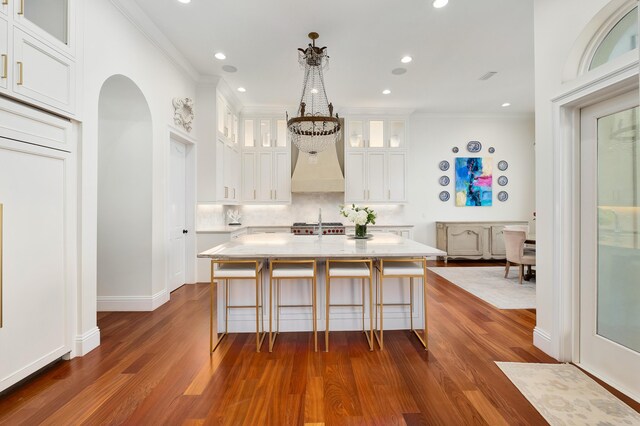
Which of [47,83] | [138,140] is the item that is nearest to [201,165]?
[138,140]

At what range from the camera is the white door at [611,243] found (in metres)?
1.83

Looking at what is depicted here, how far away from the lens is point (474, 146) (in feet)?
21.4

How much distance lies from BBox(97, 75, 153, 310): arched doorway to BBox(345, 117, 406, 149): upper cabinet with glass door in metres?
3.82

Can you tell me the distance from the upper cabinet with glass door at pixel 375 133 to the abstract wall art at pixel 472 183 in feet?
5.36

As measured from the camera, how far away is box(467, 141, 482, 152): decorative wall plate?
21.4 feet

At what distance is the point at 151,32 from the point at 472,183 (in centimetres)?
647

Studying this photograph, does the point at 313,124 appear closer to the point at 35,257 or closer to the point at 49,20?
the point at 49,20

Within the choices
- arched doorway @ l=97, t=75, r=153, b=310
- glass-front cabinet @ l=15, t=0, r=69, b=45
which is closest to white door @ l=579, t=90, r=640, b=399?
glass-front cabinet @ l=15, t=0, r=69, b=45

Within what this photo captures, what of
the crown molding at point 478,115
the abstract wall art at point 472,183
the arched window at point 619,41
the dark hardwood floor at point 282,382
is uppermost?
the crown molding at point 478,115

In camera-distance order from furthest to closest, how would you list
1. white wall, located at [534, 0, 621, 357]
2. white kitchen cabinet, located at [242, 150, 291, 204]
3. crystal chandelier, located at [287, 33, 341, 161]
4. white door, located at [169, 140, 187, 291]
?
white kitchen cabinet, located at [242, 150, 291, 204], white door, located at [169, 140, 187, 291], crystal chandelier, located at [287, 33, 341, 161], white wall, located at [534, 0, 621, 357]

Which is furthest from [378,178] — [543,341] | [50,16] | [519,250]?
[50,16]

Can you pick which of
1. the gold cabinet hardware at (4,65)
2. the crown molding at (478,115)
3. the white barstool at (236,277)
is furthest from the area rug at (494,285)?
the gold cabinet hardware at (4,65)

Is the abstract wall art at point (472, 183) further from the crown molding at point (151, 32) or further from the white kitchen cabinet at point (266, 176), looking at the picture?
the crown molding at point (151, 32)

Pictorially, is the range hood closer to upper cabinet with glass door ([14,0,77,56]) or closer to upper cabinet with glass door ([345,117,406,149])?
upper cabinet with glass door ([345,117,406,149])
